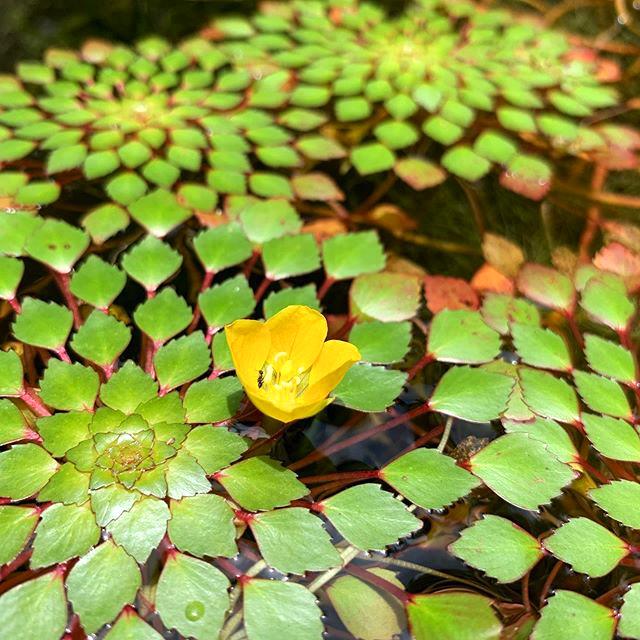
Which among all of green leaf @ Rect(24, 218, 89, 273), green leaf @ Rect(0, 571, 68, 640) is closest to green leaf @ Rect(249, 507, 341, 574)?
green leaf @ Rect(0, 571, 68, 640)

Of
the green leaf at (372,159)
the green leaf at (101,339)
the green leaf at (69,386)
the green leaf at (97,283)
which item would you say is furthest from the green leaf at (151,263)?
the green leaf at (372,159)

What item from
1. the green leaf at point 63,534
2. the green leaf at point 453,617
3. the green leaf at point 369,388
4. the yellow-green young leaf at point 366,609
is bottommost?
the yellow-green young leaf at point 366,609

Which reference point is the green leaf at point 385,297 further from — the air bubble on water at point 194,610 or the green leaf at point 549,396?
the air bubble on water at point 194,610

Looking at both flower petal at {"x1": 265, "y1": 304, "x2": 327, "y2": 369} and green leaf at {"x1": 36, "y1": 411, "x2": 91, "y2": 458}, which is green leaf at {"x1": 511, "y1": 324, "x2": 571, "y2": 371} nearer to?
flower petal at {"x1": 265, "y1": 304, "x2": 327, "y2": 369}

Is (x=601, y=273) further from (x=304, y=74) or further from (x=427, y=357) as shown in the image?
(x=304, y=74)

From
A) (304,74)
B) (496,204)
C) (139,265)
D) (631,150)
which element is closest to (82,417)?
(139,265)

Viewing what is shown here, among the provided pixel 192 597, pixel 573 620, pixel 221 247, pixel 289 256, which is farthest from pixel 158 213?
pixel 573 620

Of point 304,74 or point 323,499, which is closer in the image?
point 323,499
